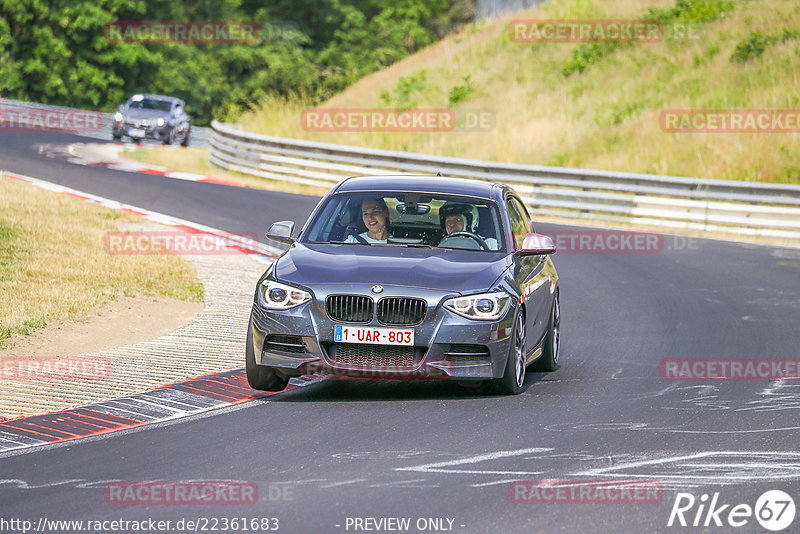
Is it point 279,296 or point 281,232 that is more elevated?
point 281,232

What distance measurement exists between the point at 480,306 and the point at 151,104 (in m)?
33.7

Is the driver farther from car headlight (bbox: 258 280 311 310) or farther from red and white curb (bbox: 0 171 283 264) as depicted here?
red and white curb (bbox: 0 171 283 264)

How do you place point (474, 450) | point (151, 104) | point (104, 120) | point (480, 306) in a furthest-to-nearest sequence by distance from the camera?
point (104, 120) < point (151, 104) < point (480, 306) < point (474, 450)

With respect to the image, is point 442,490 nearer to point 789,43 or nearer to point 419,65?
point 789,43

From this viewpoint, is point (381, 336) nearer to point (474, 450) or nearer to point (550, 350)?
point (474, 450)

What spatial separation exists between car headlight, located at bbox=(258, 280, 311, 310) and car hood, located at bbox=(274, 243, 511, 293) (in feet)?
0.23

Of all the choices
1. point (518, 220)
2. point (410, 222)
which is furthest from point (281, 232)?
point (518, 220)

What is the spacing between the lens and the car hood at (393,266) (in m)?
9.16

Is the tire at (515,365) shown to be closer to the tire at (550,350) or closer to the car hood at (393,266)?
the car hood at (393,266)

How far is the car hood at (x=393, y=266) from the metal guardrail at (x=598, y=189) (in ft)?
49.8

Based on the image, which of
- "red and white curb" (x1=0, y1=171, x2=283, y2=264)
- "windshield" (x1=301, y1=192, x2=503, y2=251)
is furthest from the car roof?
"red and white curb" (x1=0, y1=171, x2=283, y2=264)

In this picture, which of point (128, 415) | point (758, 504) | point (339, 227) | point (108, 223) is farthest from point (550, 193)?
point (758, 504)

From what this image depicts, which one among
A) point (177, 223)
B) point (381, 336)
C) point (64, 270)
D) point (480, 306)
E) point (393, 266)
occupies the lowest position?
point (177, 223)

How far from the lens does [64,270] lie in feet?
49.7
